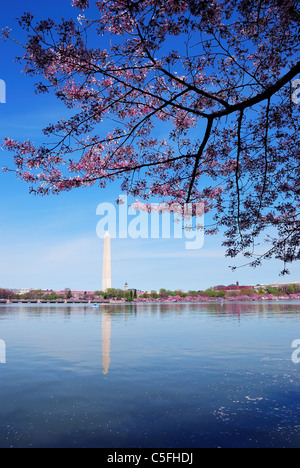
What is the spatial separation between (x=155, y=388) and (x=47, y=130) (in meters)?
8.11

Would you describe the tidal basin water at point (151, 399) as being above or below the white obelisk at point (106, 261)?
below

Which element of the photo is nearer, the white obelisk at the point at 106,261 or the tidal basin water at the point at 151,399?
the tidal basin water at the point at 151,399

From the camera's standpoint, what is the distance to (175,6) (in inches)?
262

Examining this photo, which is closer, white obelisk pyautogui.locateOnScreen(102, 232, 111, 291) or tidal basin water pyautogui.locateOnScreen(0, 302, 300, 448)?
tidal basin water pyautogui.locateOnScreen(0, 302, 300, 448)

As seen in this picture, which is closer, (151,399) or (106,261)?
(151,399)

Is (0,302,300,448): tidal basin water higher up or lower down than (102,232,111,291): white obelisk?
lower down

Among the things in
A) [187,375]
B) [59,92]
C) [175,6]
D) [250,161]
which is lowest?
[187,375]

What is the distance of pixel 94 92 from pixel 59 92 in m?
1.13

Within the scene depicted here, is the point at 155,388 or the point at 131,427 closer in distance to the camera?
the point at 131,427

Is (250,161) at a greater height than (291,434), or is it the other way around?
(250,161)
